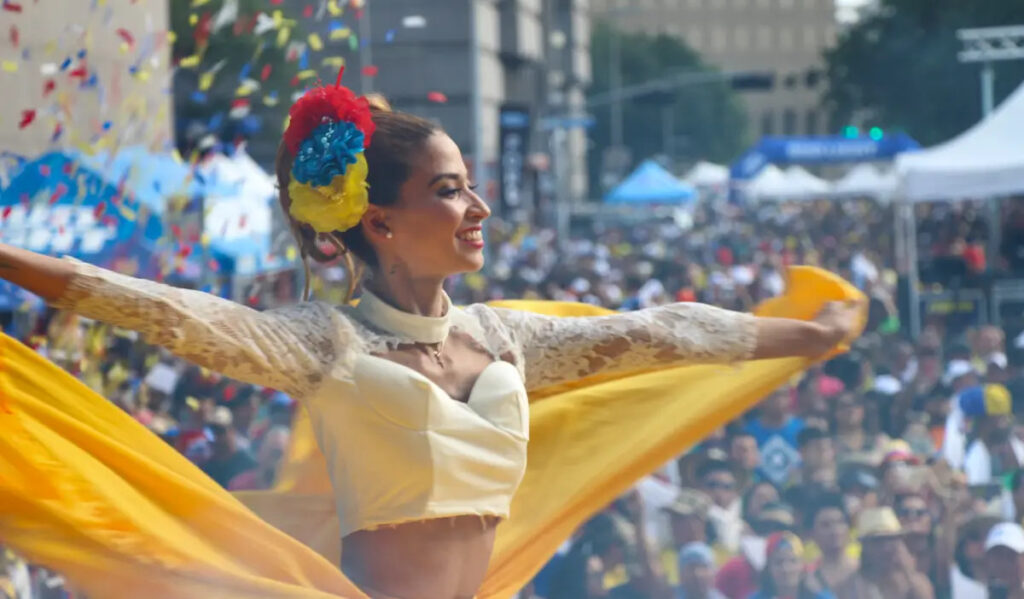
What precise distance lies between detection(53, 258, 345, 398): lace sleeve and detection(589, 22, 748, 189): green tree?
77.4 metres

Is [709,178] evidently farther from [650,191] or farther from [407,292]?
[407,292]

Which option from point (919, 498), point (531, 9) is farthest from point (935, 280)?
point (531, 9)

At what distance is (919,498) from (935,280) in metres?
10.0

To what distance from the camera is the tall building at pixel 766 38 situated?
135500 millimetres

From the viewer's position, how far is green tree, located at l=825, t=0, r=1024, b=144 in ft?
124

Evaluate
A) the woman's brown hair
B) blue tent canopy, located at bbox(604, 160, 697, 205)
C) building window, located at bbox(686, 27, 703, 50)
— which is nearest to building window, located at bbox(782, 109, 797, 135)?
building window, located at bbox(686, 27, 703, 50)

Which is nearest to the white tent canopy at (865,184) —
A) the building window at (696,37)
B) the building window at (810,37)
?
the building window at (696,37)

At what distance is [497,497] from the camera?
3080 millimetres

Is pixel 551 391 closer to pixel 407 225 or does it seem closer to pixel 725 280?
pixel 407 225

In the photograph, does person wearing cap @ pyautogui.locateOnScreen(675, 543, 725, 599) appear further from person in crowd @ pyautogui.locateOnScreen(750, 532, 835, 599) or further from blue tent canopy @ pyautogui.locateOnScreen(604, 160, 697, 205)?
blue tent canopy @ pyautogui.locateOnScreen(604, 160, 697, 205)

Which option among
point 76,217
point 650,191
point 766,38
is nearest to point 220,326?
point 76,217

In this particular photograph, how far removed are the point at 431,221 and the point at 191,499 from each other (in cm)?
71

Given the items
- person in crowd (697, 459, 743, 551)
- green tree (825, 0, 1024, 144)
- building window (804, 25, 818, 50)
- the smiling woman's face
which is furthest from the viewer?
building window (804, 25, 818, 50)

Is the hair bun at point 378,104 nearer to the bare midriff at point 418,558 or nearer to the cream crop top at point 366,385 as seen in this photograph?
the cream crop top at point 366,385
